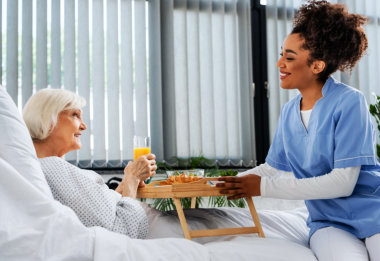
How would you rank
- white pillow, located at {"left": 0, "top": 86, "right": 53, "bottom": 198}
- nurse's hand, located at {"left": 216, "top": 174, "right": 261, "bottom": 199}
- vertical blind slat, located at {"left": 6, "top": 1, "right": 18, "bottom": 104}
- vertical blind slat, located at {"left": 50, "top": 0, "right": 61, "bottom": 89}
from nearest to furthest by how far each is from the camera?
1. white pillow, located at {"left": 0, "top": 86, "right": 53, "bottom": 198}
2. nurse's hand, located at {"left": 216, "top": 174, "right": 261, "bottom": 199}
3. vertical blind slat, located at {"left": 6, "top": 1, "right": 18, "bottom": 104}
4. vertical blind slat, located at {"left": 50, "top": 0, "right": 61, "bottom": 89}

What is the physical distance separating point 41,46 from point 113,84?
0.56 metres

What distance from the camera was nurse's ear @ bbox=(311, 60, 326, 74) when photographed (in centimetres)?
149

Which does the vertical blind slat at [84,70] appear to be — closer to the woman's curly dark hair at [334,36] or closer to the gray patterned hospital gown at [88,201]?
the gray patterned hospital gown at [88,201]

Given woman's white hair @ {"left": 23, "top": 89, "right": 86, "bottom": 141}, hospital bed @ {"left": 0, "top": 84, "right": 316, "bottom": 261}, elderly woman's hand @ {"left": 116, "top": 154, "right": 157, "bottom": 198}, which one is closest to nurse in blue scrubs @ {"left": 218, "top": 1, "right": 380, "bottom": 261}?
hospital bed @ {"left": 0, "top": 84, "right": 316, "bottom": 261}

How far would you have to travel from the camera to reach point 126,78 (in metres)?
3.06

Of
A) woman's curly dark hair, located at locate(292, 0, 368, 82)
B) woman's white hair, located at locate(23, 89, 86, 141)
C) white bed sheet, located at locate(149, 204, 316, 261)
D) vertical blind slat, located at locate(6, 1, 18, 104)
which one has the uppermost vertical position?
vertical blind slat, located at locate(6, 1, 18, 104)

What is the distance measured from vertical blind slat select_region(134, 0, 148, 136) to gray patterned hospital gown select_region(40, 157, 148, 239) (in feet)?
5.66

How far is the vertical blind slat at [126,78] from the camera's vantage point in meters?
3.04

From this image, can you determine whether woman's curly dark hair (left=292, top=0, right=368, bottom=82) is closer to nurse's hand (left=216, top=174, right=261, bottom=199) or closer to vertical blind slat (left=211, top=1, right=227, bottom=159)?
nurse's hand (left=216, top=174, right=261, bottom=199)

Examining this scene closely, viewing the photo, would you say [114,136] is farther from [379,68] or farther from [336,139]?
[379,68]

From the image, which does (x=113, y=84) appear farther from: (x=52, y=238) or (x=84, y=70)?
(x=52, y=238)

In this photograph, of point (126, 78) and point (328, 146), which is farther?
point (126, 78)

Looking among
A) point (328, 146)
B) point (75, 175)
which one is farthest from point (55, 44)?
point (328, 146)

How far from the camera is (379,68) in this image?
3.75 metres
